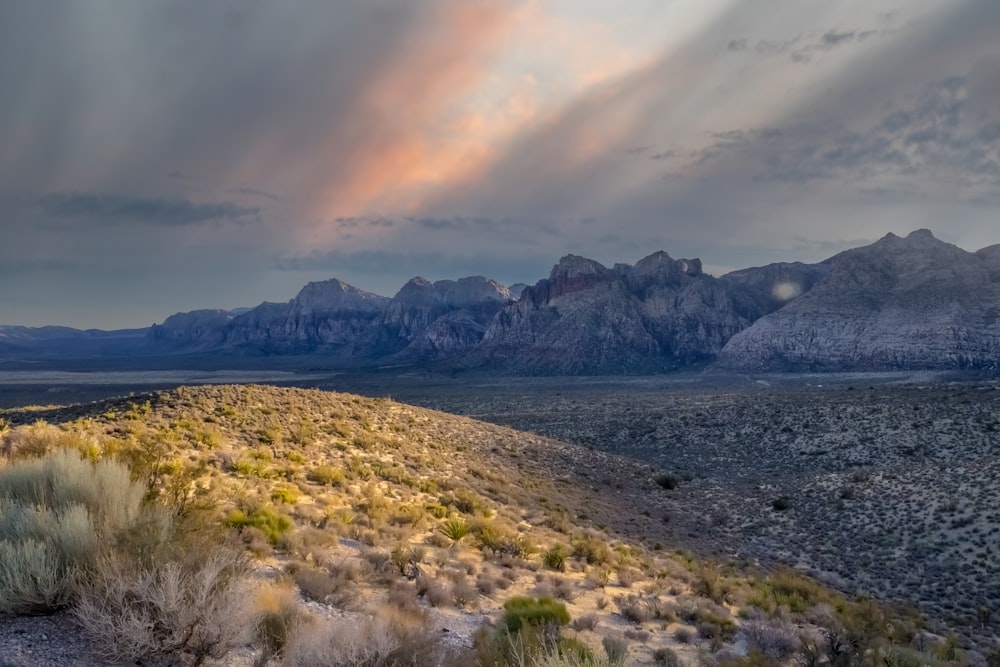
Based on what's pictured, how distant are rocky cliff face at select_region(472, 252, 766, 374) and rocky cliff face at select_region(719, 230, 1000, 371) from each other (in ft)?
70.9

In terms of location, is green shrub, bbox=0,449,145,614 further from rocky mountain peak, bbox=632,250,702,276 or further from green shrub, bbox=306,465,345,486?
rocky mountain peak, bbox=632,250,702,276

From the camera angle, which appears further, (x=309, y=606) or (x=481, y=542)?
(x=481, y=542)

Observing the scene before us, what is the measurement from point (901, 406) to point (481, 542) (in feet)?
131

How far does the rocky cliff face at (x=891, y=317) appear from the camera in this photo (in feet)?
316

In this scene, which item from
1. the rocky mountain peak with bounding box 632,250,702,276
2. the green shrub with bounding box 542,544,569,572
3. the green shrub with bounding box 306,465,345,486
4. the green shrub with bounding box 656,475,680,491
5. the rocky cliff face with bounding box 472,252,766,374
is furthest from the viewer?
the rocky mountain peak with bounding box 632,250,702,276

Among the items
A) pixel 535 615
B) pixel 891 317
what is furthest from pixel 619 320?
pixel 535 615

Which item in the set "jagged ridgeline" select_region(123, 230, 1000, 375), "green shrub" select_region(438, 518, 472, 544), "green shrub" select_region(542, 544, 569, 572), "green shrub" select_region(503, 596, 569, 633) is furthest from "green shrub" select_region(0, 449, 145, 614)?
"jagged ridgeline" select_region(123, 230, 1000, 375)

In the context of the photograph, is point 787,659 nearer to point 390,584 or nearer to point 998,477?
point 390,584

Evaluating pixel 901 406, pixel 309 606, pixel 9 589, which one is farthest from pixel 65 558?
pixel 901 406

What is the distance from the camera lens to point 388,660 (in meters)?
5.20

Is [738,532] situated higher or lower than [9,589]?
lower

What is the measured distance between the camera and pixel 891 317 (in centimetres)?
10769

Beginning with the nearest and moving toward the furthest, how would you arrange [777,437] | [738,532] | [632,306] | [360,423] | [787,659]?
[787,659] → [738,532] → [360,423] → [777,437] → [632,306]

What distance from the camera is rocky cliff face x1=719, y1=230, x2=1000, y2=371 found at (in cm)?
9638
